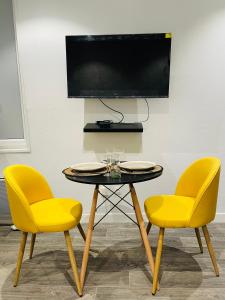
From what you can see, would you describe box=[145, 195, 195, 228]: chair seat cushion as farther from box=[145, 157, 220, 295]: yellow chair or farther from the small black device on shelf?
the small black device on shelf

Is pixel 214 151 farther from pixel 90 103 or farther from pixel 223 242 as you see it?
pixel 90 103

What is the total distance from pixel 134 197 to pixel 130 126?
0.89 metres

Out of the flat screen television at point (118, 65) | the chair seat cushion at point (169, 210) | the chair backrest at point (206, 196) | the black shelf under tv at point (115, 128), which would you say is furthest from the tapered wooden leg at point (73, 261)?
the flat screen television at point (118, 65)

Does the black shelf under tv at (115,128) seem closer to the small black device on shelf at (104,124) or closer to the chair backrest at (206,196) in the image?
the small black device on shelf at (104,124)

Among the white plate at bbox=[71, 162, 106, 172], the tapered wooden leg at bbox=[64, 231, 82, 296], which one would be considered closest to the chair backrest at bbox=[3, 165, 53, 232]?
the tapered wooden leg at bbox=[64, 231, 82, 296]

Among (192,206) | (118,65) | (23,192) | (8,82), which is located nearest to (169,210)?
(192,206)

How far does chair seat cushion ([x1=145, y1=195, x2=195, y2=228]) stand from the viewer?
197 cm

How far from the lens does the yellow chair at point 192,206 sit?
6.41 ft

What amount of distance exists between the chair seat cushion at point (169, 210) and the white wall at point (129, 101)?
732 millimetres

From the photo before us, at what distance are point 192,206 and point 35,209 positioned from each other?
120 cm

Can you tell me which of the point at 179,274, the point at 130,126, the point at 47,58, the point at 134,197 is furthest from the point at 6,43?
the point at 179,274

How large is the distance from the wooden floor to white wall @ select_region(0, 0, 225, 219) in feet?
1.77

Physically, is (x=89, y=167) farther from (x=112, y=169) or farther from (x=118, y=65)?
(x=118, y=65)

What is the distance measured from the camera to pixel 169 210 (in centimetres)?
212
